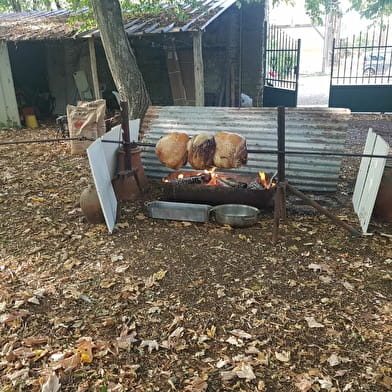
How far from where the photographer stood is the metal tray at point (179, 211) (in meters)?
5.20

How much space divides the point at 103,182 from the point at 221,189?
1.57 metres

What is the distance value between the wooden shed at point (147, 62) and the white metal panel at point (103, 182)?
735 centimetres

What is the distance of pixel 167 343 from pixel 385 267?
95.4 inches

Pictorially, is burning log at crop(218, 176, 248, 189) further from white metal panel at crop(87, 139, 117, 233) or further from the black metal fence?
the black metal fence

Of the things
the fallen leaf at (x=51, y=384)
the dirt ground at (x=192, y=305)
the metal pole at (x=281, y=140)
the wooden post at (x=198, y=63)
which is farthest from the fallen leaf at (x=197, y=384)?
the wooden post at (x=198, y=63)

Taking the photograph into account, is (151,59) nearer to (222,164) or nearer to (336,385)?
(222,164)

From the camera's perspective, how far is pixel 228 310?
11.5 feet

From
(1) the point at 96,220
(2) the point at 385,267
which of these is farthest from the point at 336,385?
(1) the point at 96,220

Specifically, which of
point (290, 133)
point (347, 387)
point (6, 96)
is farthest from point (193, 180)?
point (6, 96)

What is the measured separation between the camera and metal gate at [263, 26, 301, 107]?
530 inches

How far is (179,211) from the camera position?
17.4 feet

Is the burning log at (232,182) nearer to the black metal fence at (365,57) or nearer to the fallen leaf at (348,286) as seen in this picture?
the fallen leaf at (348,286)

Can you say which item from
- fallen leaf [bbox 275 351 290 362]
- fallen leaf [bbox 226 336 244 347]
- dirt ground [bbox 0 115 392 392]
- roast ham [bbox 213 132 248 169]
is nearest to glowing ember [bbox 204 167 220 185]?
dirt ground [bbox 0 115 392 392]

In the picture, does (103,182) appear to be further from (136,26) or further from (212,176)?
(136,26)
